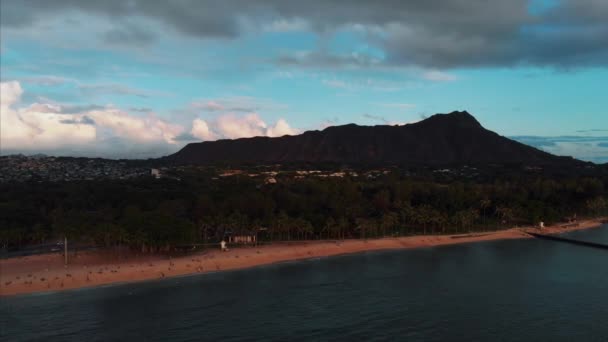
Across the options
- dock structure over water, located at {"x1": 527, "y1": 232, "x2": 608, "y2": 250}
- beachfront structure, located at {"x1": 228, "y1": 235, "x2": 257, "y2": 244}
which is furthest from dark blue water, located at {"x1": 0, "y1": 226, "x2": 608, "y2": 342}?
beachfront structure, located at {"x1": 228, "y1": 235, "x2": 257, "y2": 244}

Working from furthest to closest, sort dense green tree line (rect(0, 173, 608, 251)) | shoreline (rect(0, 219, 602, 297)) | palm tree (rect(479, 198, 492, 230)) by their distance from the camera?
palm tree (rect(479, 198, 492, 230))
dense green tree line (rect(0, 173, 608, 251))
shoreline (rect(0, 219, 602, 297))

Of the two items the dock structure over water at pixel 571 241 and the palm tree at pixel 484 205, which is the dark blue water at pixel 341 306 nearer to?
the dock structure over water at pixel 571 241

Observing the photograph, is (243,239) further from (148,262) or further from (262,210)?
(148,262)

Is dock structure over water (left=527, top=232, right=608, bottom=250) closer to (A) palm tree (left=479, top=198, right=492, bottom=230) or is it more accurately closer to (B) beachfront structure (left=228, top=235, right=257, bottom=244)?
(A) palm tree (left=479, top=198, right=492, bottom=230)

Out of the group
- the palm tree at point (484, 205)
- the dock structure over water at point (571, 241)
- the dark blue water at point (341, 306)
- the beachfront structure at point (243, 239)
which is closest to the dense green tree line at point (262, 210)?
the palm tree at point (484, 205)

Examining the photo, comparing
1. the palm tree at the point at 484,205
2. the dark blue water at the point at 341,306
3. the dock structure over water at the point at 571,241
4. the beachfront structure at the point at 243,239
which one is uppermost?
the palm tree at the point at 484,205

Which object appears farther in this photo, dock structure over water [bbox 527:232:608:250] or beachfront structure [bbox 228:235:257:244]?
beachfront structure [bbox 228:235:257:244]
